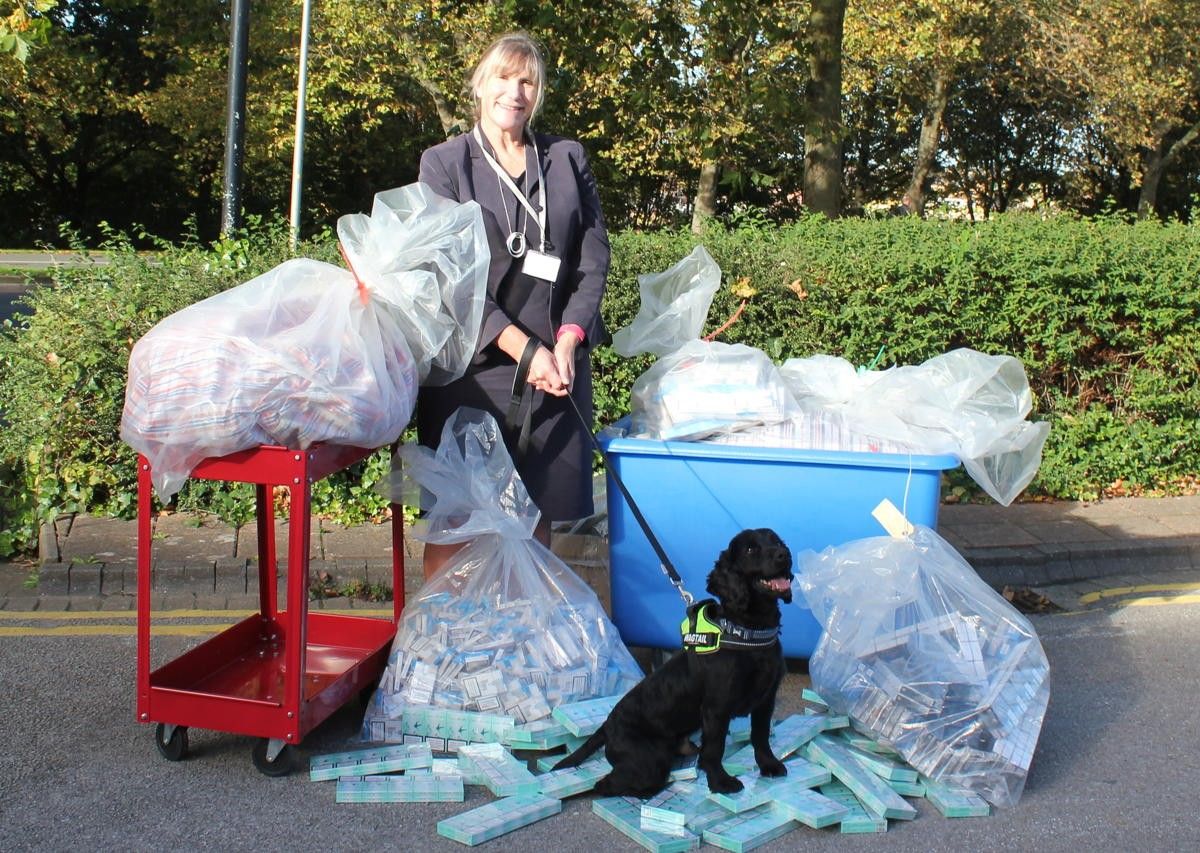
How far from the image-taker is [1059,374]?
22.0 ft

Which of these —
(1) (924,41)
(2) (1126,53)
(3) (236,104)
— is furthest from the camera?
(2) (1126,53)

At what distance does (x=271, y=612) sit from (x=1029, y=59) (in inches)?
950

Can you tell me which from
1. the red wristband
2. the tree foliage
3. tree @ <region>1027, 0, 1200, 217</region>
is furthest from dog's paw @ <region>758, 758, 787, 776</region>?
tree @ <region>1027, 0, 1200, 217</region>

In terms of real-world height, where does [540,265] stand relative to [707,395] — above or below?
above

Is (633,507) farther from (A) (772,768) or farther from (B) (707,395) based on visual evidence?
(A) (772,768)

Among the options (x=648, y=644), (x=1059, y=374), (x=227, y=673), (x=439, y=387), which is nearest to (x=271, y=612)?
(x=227, y=673)

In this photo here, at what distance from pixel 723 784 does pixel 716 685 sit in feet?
0.97

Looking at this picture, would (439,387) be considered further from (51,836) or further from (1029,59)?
(1029,59)

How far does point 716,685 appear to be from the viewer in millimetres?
3043

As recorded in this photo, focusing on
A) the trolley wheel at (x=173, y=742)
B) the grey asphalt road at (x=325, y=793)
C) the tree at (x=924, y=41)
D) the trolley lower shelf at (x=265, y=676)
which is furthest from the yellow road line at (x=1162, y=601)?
the tree at (x=924, y=41)

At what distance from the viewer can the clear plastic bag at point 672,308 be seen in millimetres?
4238

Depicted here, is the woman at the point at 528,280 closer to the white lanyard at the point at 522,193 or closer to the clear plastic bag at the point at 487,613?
the white lanyard at the point at 522,193

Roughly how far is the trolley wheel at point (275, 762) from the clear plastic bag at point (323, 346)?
76 centimetres

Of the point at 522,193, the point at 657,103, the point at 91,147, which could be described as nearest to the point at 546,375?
the point at 522,193
